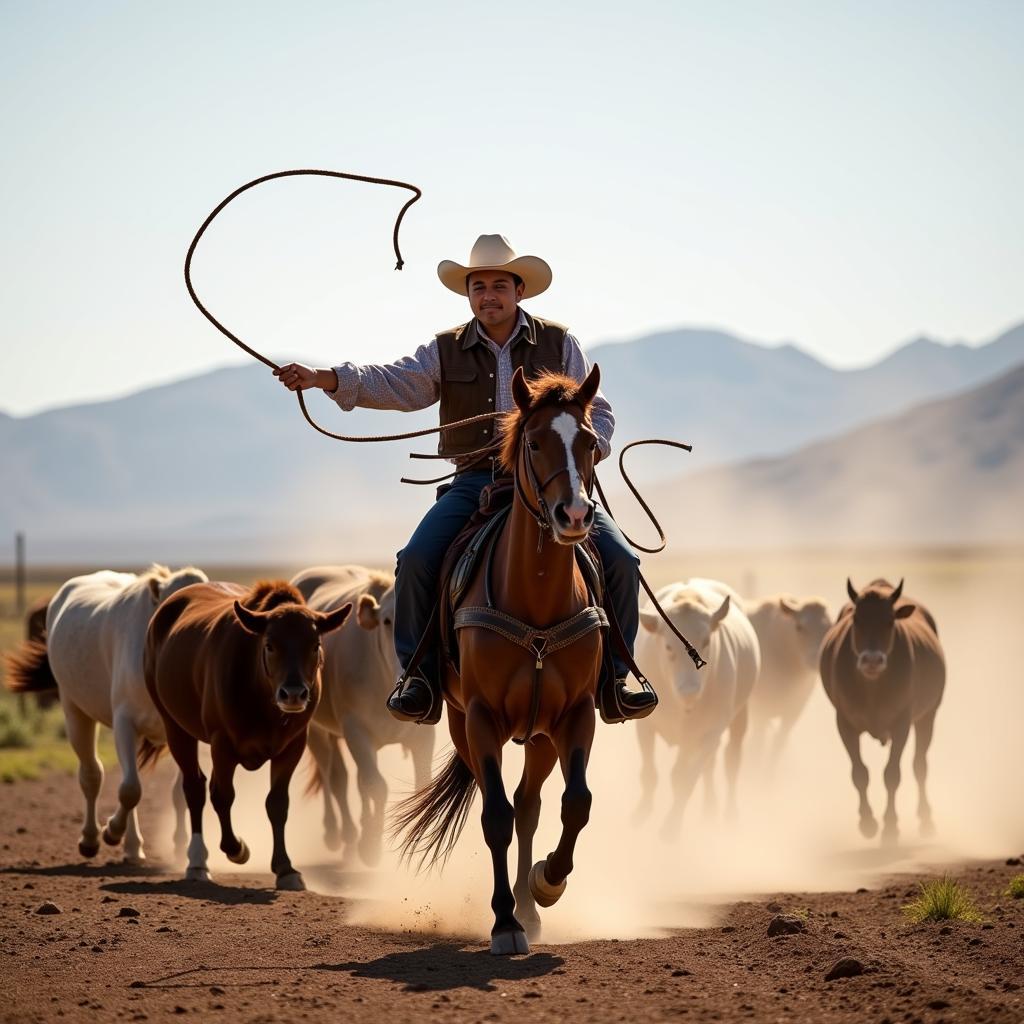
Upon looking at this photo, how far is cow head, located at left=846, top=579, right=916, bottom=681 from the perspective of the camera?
13.5 m

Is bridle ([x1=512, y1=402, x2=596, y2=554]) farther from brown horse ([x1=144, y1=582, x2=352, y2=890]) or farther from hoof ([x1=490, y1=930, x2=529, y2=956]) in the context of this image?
brown horse ([x1=144, y1=582, x2=352, y2=890])

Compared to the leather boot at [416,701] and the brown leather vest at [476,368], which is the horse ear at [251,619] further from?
the leather boot at [416,701]

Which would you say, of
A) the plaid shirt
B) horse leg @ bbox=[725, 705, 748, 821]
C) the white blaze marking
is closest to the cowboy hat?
the plaid shirt

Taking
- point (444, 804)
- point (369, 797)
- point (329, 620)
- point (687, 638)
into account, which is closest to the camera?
point (444, 804)

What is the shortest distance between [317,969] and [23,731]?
17309 mm

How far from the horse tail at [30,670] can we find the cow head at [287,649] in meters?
4.16

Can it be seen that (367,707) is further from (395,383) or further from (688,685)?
(395,383)

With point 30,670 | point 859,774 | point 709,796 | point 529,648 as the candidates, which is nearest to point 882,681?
point 859,774

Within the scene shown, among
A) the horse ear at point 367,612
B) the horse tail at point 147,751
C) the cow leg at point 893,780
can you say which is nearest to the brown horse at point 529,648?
the horse ear at point 367,612

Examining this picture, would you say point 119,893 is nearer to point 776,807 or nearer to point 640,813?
point 640,813

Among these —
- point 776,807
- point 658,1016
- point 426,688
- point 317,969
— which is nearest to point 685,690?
point 776,807

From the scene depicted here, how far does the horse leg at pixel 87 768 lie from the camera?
1162 centimetres

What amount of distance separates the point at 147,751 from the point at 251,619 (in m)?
2.47

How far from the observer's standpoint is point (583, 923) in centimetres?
834
